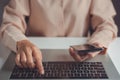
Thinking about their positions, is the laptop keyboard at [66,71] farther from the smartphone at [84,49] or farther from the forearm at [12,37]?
the forearm at [12,37]

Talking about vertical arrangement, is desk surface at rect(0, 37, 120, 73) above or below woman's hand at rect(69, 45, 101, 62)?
below

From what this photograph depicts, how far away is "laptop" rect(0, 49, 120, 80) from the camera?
85cm

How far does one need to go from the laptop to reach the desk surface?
0.13ft

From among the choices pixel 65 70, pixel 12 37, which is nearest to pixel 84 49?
pixel 65 70

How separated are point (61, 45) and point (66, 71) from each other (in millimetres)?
306

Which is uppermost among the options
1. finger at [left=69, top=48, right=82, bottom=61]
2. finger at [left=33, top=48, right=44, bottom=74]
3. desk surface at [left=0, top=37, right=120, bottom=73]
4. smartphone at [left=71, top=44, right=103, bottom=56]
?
finger at [left=33, top=48, right=44, bottom=74]

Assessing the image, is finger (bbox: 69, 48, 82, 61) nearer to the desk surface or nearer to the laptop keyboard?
the laptop keyboard

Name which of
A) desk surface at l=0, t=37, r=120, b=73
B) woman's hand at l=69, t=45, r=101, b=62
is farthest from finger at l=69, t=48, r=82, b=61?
desk surface at l=0, t=37, r=120, b=73

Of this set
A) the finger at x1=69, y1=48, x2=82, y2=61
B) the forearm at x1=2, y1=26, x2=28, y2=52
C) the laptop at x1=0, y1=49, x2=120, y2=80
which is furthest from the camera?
the forearm at x1=2, y1=26, x2=28, y2=52

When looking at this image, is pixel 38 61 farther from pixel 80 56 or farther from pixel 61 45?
pixel 61 45

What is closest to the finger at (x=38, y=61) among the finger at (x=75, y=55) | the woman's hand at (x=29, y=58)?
the woman's hand at (x=29, y=58)

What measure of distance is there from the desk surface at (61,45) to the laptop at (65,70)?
0.04 meters

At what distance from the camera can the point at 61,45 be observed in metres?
1.17

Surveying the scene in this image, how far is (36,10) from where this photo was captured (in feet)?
4.42
